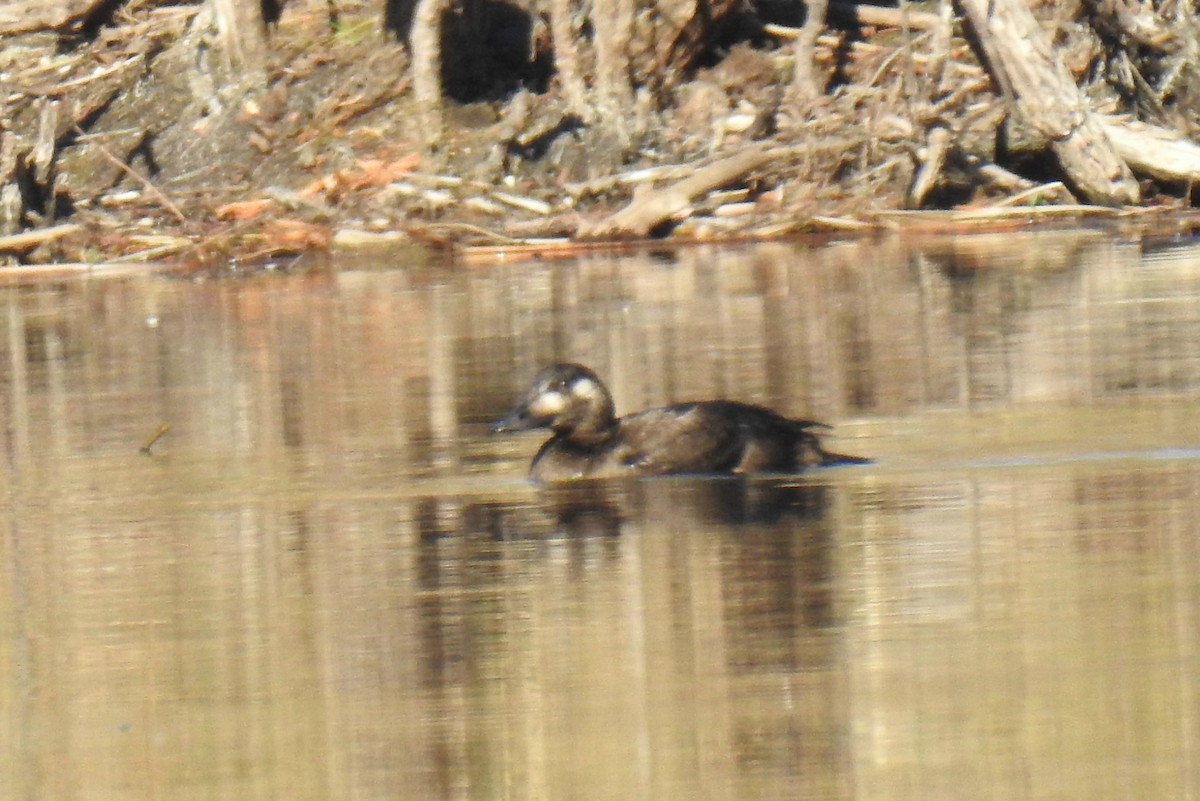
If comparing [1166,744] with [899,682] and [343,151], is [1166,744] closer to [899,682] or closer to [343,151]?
[899,682]

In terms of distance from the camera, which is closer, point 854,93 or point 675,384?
point 675,384

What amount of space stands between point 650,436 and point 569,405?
0.35 meters

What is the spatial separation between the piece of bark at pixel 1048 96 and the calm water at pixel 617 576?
5.88m

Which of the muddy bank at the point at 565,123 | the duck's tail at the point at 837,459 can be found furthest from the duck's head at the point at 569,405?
the muddy bank at the point at 565,123

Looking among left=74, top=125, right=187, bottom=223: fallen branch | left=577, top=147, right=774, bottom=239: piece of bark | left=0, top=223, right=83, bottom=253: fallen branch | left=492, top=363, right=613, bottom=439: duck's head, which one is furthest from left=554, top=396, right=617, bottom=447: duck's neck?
left=74, top=125, right=187, bottom=223: fallen branch

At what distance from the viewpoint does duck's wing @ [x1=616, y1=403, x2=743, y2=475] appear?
9.05 metres

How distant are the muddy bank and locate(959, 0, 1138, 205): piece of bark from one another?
2cm

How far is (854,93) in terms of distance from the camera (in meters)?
22.7

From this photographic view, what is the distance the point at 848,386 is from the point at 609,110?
443 inches

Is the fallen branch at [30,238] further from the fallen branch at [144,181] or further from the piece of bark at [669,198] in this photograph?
the piece of bark at [669,198]

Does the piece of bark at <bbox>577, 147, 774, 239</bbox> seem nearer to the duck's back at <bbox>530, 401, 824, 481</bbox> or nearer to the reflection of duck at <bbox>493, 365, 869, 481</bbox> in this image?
the reflection of duck at <bbox>493, 365, 869, 481</bbox>

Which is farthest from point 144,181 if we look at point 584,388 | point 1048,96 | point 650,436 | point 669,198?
point 650,436

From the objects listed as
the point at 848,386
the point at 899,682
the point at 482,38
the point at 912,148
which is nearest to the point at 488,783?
the point at 899,682

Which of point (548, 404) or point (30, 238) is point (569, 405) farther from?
point (30, 238)
